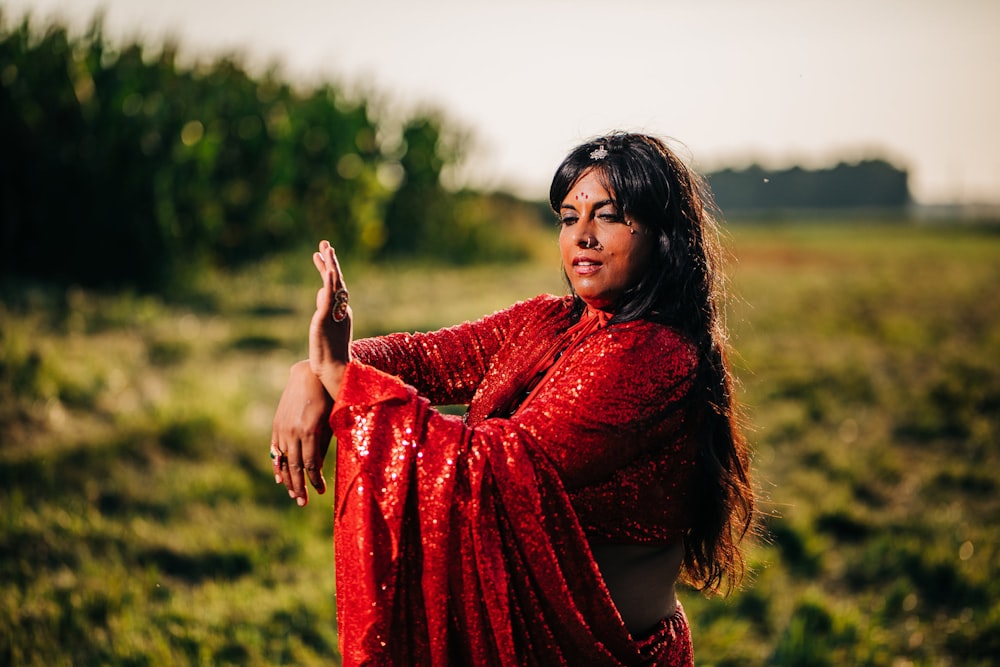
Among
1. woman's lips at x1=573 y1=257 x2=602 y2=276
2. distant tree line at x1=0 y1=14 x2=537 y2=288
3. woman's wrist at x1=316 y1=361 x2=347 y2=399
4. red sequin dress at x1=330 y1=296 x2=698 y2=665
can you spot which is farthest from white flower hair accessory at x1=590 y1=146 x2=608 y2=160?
distant tree line at x1=0 y1=14 x2=537 y2=288

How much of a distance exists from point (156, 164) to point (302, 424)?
770 centimetres

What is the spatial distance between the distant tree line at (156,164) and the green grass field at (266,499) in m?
0.81

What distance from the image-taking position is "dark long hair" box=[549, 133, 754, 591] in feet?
5.87

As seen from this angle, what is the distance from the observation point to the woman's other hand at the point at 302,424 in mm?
1687

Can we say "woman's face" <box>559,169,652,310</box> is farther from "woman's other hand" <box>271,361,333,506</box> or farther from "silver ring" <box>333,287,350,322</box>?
"woman's other hand" <box>271,361,333,506</box>

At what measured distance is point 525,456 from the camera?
1593 mm

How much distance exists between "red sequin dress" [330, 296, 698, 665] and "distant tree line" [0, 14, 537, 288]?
7624mm

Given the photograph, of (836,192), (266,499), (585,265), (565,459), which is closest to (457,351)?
(585,265)

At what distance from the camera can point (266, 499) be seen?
468 centimetres

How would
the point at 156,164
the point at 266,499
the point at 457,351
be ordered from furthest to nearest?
the point at 156,164
the point at 266,499
the point at 457,351

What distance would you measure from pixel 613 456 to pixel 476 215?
14.5 m

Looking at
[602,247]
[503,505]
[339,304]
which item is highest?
[602,247]

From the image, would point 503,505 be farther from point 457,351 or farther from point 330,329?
point 457,351

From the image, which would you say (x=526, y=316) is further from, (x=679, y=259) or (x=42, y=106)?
(x=42, y=106)
